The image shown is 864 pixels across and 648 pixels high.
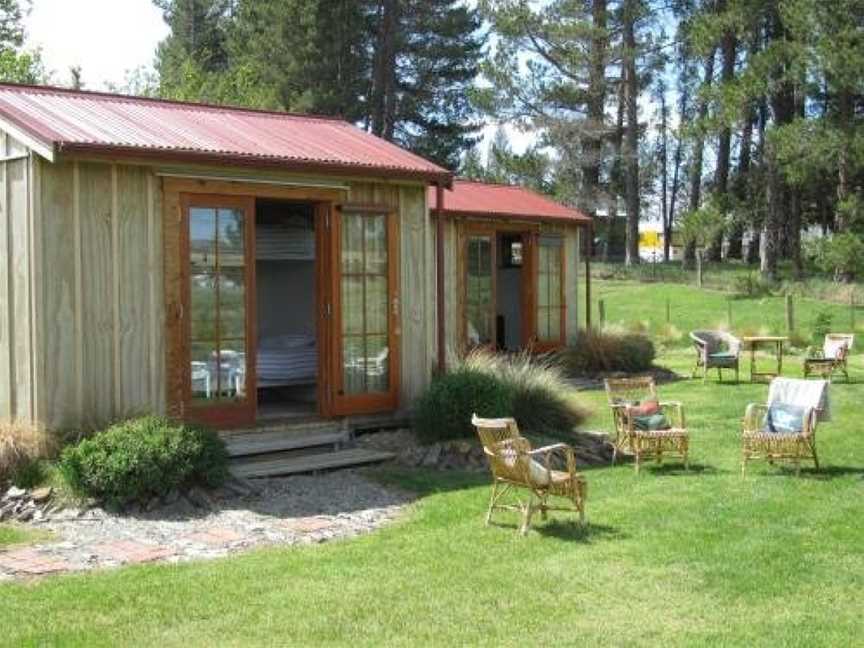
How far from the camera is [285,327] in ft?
44.1

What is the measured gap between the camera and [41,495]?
809cm

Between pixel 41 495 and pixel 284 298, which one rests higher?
pixel 284 298

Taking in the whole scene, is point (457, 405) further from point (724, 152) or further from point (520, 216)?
point (724, 152)

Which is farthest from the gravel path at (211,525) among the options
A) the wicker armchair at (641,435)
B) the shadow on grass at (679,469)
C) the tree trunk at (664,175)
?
the tree trunk at (664,175)

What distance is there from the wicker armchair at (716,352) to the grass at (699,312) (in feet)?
12.4

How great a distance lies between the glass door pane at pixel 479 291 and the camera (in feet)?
53.8

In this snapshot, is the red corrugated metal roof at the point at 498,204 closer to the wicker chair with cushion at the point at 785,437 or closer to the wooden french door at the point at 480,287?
the wooden french door at the point at 480,287

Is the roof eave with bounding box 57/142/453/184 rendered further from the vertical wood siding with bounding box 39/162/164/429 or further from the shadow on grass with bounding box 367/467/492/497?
the shadow on grass with bounding box 367/467/492/497

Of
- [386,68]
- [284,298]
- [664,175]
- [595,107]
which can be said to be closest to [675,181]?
[664,175]

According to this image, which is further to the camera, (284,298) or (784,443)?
(284,298)

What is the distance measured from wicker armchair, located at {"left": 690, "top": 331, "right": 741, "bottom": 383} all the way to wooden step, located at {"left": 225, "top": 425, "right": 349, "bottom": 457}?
310 inches

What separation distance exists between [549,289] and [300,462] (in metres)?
8.96

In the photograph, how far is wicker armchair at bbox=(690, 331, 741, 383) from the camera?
16531mm

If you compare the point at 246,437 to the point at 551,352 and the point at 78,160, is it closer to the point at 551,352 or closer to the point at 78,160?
the point at 78,160
